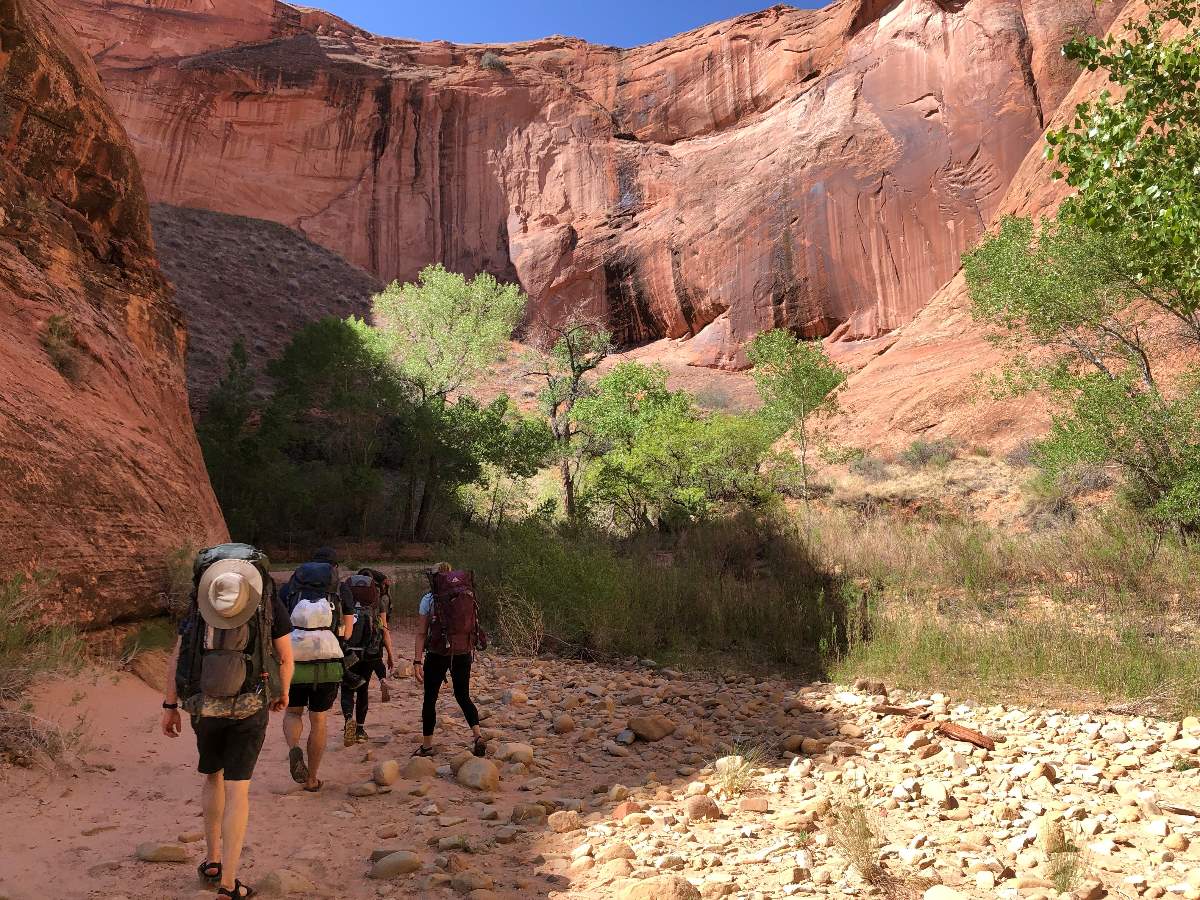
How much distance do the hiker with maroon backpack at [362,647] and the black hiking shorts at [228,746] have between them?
2.19m

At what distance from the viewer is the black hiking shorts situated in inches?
125

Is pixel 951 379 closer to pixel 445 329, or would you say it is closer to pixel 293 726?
pixel 445 329

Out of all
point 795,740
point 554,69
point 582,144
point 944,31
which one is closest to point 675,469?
point 795,740

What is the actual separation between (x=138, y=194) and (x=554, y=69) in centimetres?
4549

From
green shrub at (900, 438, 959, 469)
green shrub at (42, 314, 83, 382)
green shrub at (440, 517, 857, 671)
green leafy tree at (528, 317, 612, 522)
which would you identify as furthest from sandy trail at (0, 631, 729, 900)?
green shrub at (900, 438, 959, 469)

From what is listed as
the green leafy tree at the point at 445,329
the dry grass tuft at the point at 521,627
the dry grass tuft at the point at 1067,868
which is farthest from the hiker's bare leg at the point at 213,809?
the green leafy tree at the point at 445,329

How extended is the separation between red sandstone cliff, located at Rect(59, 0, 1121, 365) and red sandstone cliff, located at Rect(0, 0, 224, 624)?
30.8 metres

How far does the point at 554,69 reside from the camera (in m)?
50.8

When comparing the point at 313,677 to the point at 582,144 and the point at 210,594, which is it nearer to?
the point at 210,594

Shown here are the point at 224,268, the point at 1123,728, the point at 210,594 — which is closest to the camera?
A: the point at 210,594

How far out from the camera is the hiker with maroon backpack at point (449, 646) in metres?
5.47

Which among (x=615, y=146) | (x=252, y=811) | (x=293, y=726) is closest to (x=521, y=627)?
(x=293, y=726)

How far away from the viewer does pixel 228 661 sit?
10.3ft

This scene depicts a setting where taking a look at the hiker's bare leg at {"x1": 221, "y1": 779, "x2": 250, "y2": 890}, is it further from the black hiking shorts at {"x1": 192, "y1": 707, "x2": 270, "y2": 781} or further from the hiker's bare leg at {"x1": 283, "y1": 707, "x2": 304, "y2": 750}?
the hiker's bare leg at {"x1": 283, "y1": 707, "x2": 304, "y2": 750}
